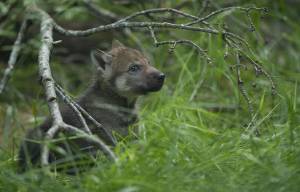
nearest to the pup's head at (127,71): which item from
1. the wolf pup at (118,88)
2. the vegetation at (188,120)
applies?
the wolf pup at (118,88)

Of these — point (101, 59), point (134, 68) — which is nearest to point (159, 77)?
point (134, 68)

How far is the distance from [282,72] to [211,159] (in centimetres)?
339

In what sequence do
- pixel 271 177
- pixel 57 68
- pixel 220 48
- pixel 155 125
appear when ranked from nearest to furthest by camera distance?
pixel 271 177 < pixel 155 125 < pixel 220 48 < pixel 57 68

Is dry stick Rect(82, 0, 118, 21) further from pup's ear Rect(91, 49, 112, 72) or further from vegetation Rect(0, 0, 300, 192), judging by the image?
pup's ear Rect(91, 49, 112, 72)

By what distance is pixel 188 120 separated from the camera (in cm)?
572

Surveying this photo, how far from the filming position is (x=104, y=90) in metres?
6.14

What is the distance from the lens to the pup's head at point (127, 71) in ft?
19.5

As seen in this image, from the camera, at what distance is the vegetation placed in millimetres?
3996

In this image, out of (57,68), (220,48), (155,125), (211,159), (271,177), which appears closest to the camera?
(271,177)

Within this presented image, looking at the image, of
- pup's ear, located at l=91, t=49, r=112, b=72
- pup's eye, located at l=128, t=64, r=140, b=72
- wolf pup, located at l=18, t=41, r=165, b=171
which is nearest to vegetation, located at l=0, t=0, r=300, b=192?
wolf pup, located at l=18, t=41, r=165, b=171

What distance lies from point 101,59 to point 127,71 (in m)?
0.27

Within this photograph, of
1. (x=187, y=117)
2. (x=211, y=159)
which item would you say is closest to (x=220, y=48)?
(x=187, y=117)

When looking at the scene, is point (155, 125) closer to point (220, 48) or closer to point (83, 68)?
point (220, 48)

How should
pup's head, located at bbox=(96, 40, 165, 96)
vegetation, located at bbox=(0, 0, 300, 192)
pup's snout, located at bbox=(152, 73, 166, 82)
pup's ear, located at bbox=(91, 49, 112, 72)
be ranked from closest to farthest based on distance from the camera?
vegetation, located at bbox=(0, 0, 300, 192), pup's snout, located at bbox=(152, 73, 166, 82), pup's head, located at bbox=(96, 40, 165, 96), pup's ear, located at bbox=(91, 49, 112, 72)
